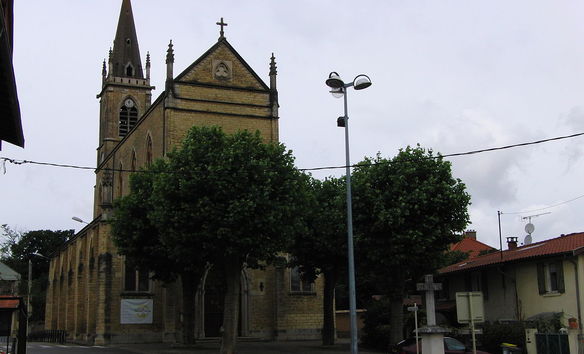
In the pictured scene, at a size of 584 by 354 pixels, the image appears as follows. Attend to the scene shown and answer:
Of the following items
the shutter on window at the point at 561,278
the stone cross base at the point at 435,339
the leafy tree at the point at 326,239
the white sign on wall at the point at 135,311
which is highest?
the leafy tree at the point at 326,239

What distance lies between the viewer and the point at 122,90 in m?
59.6

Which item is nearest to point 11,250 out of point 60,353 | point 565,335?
point 60,353

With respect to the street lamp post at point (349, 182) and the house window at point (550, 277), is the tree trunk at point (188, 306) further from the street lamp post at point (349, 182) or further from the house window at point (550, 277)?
the house window at point (550, 277)

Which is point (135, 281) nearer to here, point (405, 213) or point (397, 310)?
point (397, 310)

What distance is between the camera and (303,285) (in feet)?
132

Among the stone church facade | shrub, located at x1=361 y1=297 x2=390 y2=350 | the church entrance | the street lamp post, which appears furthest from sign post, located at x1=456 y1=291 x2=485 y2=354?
the church entrance

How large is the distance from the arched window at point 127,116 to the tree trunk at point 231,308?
119 feet

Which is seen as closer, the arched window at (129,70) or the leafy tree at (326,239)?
the leafy tree at (326,239)

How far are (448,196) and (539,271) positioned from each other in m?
7.63

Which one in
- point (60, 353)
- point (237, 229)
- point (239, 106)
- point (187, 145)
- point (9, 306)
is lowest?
point (60, 353)

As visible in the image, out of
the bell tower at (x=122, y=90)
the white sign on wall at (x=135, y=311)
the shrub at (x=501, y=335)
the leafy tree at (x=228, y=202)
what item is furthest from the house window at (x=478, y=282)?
the bell tower at (x=122, y=90)

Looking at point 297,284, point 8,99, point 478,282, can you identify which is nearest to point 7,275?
point 297,284

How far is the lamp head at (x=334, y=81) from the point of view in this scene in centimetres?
2003

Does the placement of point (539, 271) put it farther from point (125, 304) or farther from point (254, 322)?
point (125, 304)
